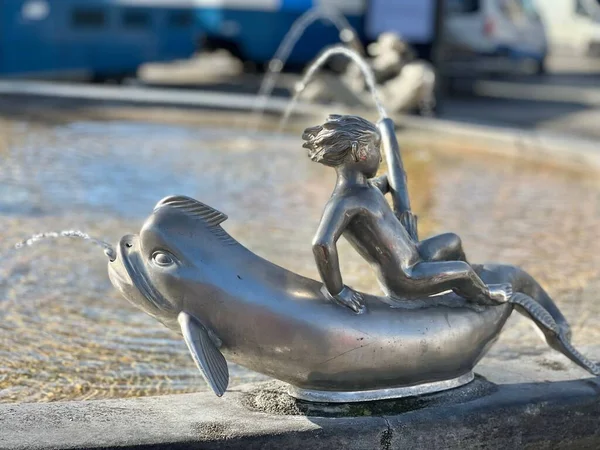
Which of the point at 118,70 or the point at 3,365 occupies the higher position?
the point at 3,365

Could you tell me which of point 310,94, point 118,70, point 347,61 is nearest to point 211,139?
point 310,94

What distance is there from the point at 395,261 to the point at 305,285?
279 mm

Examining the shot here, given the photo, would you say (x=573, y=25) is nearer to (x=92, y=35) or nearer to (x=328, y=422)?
(x=92, y=35)

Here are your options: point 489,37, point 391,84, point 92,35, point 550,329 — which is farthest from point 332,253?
point 489,37

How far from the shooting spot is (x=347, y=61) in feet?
41.5

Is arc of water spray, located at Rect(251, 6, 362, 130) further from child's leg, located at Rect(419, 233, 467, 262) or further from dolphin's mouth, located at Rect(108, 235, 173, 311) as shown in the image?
dolphin's mouth, located at Rect(108, 235, 173, 311)

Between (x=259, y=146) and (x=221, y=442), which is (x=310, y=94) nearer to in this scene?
(x=259, y=146)

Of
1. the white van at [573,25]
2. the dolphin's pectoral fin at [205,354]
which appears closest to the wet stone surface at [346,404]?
the dolphin's pectoral fin at [205,354]

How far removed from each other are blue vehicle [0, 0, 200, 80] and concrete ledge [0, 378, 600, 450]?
1086cm

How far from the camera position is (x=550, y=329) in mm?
3123

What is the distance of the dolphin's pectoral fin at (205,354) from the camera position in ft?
8.27

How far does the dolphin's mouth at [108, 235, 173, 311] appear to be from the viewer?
8.81ft

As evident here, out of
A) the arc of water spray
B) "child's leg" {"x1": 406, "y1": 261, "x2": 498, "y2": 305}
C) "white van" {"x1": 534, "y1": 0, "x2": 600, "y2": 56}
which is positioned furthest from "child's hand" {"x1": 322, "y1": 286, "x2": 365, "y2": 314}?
"white van" {"x1": 534, "y1": 0, "x2": 600, "y2": 56}

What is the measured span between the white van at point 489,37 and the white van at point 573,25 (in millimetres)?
6552
